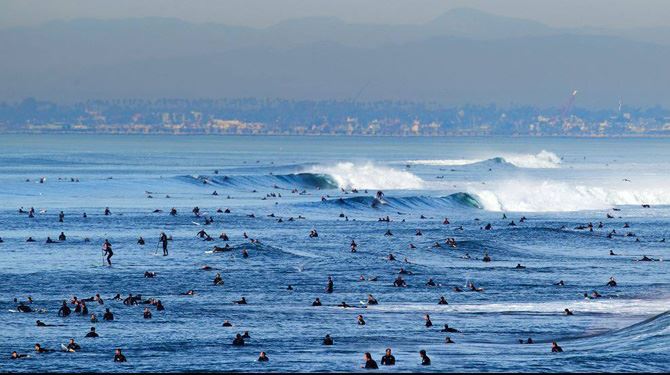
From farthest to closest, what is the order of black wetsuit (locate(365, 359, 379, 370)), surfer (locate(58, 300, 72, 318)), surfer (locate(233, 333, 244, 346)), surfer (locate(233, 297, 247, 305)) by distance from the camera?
surfer (locate(233, 297, 247, 305))
surfer (locate(58, 300, 72, 318))
surfer (locate(233, 333, 244, 346))
black wetsuit (locate(365, 359, 379, 370))

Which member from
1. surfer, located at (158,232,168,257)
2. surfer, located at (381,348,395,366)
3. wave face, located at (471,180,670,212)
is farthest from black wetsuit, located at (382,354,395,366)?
wave face, located at (471,180,670,212)

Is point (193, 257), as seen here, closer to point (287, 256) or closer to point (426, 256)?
point (287, 256)

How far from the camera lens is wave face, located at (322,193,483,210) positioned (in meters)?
125

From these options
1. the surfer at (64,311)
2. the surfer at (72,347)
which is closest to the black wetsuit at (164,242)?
the surfer at (64,311)

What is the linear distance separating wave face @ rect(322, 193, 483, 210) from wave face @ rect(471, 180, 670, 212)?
1.60 meters

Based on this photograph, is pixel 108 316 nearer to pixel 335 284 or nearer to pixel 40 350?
pixel 40 350

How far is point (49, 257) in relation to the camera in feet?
234

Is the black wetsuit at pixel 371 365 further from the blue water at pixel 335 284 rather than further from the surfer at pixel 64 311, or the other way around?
the surfer at pixel 64 311

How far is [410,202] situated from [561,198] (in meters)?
17.9

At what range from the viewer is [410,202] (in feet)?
431

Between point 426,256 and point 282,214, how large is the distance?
34789mm

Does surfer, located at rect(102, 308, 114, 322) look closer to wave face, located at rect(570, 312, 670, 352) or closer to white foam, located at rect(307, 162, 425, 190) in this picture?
wave face, located at rect(570, 312, 670, 352)

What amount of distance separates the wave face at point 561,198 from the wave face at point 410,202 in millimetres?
1599

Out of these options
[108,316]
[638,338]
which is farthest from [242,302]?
[638,338]
